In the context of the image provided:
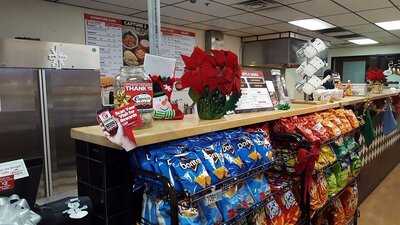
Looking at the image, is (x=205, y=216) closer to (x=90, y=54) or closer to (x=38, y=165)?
(x=38, y=165)

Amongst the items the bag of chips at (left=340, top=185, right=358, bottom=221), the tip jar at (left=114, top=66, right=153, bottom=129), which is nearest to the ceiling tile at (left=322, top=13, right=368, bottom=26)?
the bag of chips at (left=340, top=185, right=358, bottom=221)

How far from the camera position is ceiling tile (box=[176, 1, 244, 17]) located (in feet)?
13.2

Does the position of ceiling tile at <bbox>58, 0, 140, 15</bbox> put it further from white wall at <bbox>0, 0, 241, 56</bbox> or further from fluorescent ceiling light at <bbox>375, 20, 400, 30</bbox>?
fluorescent ceiling light at <bbox>375, 20, 400, 30</bbox>

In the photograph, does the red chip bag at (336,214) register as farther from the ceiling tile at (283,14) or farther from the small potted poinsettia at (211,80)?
the ceiling tile at (283,14)

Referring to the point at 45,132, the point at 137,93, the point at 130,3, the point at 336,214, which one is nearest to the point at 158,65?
the point at 137,93

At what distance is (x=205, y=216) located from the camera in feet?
3.76

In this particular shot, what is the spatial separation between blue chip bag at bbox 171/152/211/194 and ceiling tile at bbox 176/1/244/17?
3188 mm

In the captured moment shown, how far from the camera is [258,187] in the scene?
4.62 feet

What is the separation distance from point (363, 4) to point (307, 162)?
3.25 m

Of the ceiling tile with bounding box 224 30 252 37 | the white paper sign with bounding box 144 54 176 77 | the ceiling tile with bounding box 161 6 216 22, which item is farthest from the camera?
the ceiling tile with bounding box 224 30 252 37

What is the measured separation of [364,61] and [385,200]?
21.5 ft

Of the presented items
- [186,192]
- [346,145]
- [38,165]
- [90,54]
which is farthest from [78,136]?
[90,54]

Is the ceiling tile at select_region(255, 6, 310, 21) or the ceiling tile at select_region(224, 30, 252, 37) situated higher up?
the ceiling tile at select_region(224, 30, 252, 37)

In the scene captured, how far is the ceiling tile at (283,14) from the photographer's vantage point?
4367 millimetres
